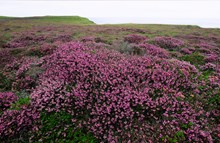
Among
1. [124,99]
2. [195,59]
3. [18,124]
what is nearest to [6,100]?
[18,124]

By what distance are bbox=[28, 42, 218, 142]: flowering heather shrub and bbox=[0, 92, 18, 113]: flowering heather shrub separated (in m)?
1.15

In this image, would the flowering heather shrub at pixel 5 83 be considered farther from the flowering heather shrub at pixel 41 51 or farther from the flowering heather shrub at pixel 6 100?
the flowering heather shrub at pixel 41 51

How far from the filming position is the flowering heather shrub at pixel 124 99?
569 cm

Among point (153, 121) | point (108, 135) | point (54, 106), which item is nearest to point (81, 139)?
point (108, 135)

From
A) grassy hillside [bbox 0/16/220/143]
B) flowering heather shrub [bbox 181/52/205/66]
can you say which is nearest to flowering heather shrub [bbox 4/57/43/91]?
grassy hillside [bbox 0/16/220/143]

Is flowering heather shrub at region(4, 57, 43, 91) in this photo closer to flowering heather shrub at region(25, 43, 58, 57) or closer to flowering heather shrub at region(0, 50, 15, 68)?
flowering heather shrub at region(0, 50, 15, 68)

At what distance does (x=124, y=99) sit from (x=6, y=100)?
4.61 metres

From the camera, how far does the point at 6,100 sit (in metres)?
7.29

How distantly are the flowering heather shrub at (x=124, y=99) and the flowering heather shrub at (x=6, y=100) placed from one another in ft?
3.76

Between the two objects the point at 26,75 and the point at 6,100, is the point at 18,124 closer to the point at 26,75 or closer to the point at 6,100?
the point at 6,100

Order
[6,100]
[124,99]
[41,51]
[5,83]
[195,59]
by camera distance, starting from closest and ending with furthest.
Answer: [124,99] → [6,100] → [5,83] → [195,59] → [41,51]

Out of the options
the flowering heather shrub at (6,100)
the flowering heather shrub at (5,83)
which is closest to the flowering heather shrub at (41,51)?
the flowering heather shrub at (5,83)

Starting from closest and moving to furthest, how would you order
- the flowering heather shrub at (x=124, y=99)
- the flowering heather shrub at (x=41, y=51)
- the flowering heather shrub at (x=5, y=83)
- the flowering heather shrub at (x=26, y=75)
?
the flowering heather shrub at (x=124, y=99) < the flowering heather shrub at (x=26, y=75) < the flowering heather shrub at (x=5, y=83) < the flowering heather shrub at (x=41, y=51)

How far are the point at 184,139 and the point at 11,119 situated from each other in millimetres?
5534
